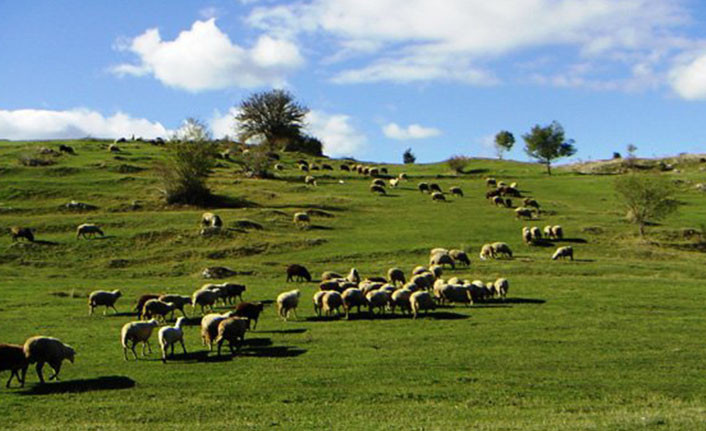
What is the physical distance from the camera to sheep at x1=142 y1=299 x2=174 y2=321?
27828 millimetres

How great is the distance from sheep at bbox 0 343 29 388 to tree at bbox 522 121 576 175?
10416cm

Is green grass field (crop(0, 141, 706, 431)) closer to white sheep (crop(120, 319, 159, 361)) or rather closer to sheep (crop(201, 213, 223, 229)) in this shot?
white sheep (crop(120, 319, 159, 361))

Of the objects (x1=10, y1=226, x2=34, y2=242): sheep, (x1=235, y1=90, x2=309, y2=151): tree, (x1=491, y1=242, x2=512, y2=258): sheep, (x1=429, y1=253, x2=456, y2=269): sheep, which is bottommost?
(x1=429, y1=253, x2=456, y2=269): sheep

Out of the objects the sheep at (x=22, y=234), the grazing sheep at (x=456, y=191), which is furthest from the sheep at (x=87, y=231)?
the grazing sheep at (x=456, y=191)

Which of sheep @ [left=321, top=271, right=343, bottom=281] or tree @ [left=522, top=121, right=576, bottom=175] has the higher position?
tree @ [left=522, top=121, right=576, bottom=175]

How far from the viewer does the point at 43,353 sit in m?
19.0

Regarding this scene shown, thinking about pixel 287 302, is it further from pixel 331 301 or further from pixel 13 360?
pixel 13 360

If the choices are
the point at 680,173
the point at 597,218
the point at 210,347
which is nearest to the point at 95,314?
the point at 210,347

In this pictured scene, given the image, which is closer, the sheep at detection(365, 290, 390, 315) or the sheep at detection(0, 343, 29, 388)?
the sheep at detection(0, 343, 29, 388)

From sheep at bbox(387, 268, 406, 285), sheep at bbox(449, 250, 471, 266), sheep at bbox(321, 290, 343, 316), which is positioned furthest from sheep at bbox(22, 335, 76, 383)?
sheep at bbox(449, 250, 471, 266)

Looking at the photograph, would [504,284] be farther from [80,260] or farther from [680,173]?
[680,173]

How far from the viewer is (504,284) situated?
111 ft

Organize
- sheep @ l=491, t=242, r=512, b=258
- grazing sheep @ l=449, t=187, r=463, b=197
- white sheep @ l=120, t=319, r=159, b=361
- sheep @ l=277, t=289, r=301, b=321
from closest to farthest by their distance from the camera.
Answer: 1. white sheep @ l=120, t=319, r=159, b=361
2. sheep @ l=277, t=289, r=301, b=321
3. sheep @ l=491, t=242, r=512, b=258
4. grazing sheep @ l=449, t=187, r=463, b=197

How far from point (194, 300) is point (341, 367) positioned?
1270 cm
